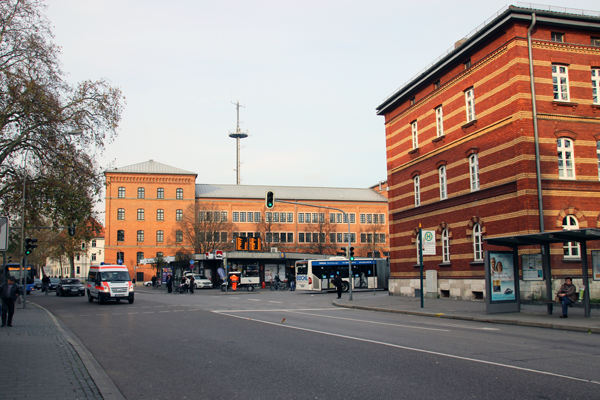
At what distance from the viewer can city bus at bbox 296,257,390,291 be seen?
43.4 m

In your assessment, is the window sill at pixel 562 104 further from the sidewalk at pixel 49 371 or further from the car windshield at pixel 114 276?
the car windshield at pixel 114 276

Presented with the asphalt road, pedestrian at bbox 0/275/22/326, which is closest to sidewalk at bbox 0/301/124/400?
the asphalt road

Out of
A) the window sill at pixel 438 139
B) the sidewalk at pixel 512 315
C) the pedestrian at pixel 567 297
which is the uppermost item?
the window sill at pixel 438 139

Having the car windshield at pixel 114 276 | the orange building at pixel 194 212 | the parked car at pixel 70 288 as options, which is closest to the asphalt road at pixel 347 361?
the car windshield at pixel 114 276

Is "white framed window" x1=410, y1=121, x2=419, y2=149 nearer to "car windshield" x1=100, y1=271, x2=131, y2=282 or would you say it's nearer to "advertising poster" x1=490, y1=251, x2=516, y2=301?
"advertising poster" x1=490, y1=251, x2=516, y2=301

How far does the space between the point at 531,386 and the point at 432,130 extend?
947 inches

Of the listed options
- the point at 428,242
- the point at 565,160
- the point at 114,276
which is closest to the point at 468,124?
the point at 565,160

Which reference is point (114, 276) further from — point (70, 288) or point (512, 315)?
Result: point (512, 315)

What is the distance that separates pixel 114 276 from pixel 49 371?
22462mm

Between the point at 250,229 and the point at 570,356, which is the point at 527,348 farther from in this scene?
the point at 250,229

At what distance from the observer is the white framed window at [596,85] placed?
77.9 feet

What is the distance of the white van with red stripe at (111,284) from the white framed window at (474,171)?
19619 mm

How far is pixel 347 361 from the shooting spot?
9.02 metres

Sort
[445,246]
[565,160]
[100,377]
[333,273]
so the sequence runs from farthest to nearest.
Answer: [333,273]
[445,246]
[565,160]
[100,377]
